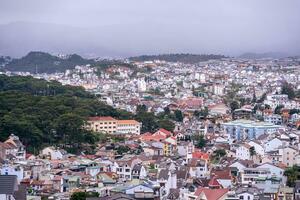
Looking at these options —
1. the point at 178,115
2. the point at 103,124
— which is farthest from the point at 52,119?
the point at 178,115

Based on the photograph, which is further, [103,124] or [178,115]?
[178,115]

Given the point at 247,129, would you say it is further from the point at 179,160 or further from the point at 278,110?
the point at 179,160

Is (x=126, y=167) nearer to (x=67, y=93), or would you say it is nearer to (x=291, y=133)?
(x=291, y=133)

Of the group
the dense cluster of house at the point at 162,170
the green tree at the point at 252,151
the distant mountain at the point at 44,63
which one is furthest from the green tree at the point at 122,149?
the distant mountain at the point at 44,63

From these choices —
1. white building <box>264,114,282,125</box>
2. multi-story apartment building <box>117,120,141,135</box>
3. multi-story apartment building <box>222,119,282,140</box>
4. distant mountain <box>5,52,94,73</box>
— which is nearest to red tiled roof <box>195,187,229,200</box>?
Result: multi-story apartment building <box>222,119,282,140</box>

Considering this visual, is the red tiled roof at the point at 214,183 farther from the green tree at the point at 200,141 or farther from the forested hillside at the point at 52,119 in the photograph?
the green tree at the point at 200,141

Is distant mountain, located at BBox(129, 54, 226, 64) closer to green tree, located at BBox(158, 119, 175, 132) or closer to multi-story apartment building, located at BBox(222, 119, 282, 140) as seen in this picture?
green tree, located at BBox(158, 119, 175, 132)
